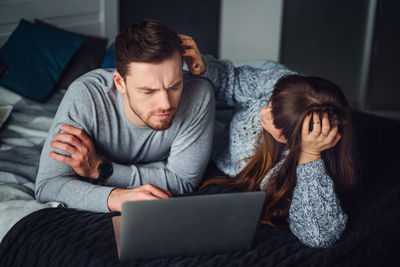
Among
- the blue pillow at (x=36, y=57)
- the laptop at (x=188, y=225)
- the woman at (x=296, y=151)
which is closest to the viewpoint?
the laptop at (x=188, y=225)

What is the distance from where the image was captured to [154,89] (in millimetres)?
1305

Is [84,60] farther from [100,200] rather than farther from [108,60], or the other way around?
[100,200]

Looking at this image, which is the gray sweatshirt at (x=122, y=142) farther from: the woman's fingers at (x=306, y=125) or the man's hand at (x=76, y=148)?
the woman's fingers at (x=306, y=125)

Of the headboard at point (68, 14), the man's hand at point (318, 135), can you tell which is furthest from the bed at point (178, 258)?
the headboard at point (68, 14)

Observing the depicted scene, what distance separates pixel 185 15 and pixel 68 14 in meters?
1.02

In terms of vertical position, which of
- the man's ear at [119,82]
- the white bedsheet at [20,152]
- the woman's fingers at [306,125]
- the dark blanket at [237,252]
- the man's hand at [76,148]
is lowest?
the dark blanket at [237,252]

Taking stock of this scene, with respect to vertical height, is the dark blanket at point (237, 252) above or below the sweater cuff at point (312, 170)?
below

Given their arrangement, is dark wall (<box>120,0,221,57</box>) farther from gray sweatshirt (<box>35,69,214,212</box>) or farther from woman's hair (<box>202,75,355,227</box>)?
woman's hair (<box>202,75,355,227</box>)

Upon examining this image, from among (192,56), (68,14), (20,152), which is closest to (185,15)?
(68,14)

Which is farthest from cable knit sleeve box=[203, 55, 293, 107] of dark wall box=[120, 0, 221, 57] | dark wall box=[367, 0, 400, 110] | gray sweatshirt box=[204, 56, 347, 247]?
dark wall box=[367, 0, 400, 110]

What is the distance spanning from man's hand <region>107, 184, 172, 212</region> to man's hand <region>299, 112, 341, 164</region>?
0.46 metres

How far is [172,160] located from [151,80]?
37 cm

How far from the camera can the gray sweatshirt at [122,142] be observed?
1.34m

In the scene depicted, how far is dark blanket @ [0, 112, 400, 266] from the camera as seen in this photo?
109 cm
